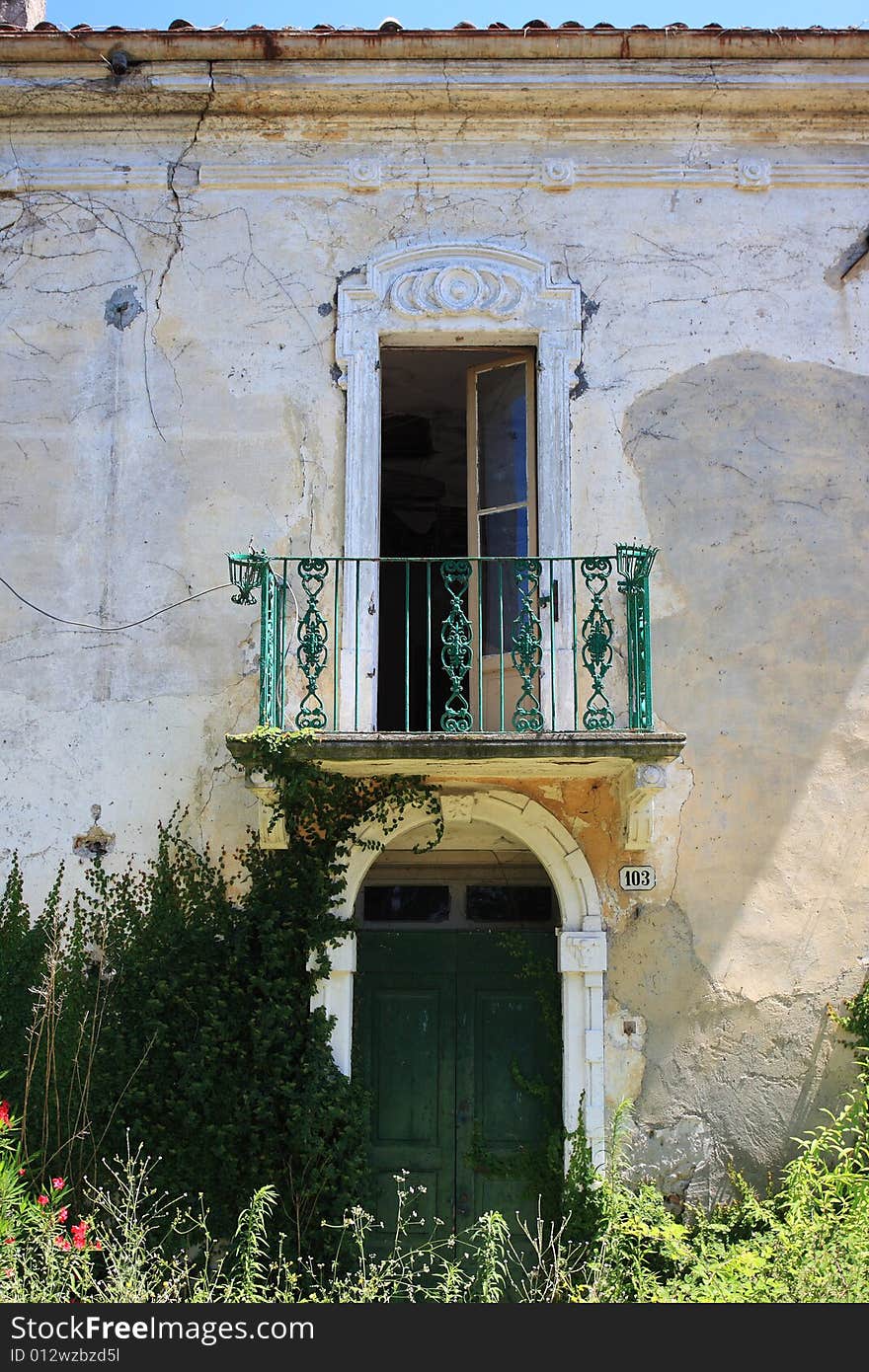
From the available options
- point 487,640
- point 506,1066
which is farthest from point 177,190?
point 506,1066

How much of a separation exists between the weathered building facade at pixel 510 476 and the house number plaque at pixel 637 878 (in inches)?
0.8

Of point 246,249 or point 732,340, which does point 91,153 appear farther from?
point 732,340

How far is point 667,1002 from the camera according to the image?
6.60 m

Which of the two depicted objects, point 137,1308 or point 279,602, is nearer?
point 137,1308

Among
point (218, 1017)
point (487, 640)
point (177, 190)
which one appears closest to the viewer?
point (218, 1017)

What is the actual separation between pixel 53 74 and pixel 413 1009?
594cm

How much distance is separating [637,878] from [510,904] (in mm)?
1075

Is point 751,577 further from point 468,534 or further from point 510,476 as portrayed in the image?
point 468,534

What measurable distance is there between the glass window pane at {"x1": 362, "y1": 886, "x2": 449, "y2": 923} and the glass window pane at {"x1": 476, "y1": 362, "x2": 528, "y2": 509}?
232 centimetres

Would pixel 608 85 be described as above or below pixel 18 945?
above

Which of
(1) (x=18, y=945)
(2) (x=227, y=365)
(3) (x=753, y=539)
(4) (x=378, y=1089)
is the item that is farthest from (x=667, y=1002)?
(2) (x=227, y=365)

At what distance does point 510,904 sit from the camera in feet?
24.8

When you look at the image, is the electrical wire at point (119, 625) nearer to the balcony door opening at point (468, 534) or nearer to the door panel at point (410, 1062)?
the balcony door opening at point (468, 534)

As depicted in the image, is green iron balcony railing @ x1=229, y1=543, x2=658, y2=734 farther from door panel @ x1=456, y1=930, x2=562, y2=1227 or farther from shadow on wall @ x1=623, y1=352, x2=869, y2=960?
door panel @ x1=456, y1=930, x2=562, y2=1227
